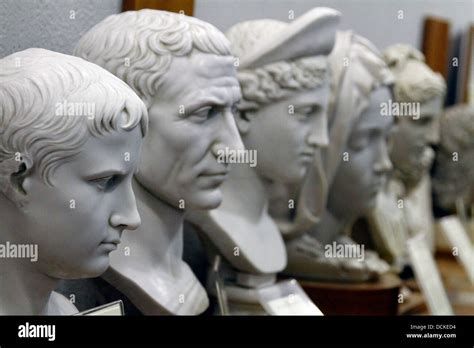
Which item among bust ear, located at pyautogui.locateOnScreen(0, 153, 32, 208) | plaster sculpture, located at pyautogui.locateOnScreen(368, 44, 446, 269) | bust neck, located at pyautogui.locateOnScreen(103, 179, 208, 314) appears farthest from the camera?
plaster sculpture, located at pyautogui.locateOnScreen(368, 44, 446, 269)

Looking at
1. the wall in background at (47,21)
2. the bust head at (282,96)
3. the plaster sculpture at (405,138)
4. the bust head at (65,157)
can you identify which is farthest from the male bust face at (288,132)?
the plaster sculpture at (405,138)

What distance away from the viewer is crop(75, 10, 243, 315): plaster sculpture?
2523 millimetres

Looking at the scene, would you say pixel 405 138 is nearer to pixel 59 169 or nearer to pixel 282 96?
pixel 282 96

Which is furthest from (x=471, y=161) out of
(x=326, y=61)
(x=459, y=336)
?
(x=459, y=336)

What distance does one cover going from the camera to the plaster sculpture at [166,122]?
2523 mm

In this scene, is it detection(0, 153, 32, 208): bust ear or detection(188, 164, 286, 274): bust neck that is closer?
detection(0, 153, 32, 208): bust ear

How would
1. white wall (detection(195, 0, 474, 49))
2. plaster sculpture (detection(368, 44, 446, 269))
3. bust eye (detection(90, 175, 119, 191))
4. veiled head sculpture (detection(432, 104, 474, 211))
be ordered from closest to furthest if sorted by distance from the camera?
bust eye (detection(90, 175, 119, 191)) < white wall (detection(195, 0, 474, 49)) < plaster sculpture (detection(368, 44, 446, 269)) < veiled head sculpture (detection(432, 104, 474, 211))

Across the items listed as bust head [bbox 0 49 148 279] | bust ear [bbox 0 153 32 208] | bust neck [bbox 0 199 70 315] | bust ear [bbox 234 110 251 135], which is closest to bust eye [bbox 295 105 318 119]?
bust ear [bbox 234 110 251 135]

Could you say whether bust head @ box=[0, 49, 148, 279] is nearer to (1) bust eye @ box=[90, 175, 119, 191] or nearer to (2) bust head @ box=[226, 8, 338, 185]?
(1) bust eye @ box=[90, 175, 119, 191]

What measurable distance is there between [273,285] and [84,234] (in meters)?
1.20

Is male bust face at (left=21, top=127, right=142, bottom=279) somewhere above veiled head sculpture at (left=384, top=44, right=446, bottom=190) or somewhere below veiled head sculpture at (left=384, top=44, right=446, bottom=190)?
above

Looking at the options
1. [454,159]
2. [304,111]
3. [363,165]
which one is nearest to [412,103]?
[363,165]

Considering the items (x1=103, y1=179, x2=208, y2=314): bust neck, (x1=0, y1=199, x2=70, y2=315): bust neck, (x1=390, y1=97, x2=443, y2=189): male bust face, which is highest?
(x1=0, y1=199, x2=70, y2=315): bust neck

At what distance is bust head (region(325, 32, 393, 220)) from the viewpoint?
354 centimetres
